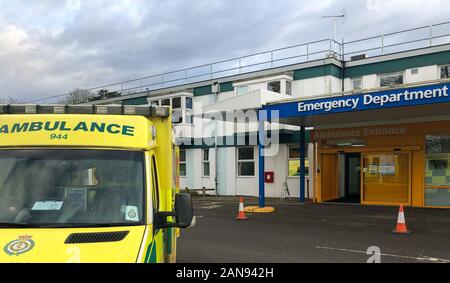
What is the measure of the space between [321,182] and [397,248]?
32.8 ft

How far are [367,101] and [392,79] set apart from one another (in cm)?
679

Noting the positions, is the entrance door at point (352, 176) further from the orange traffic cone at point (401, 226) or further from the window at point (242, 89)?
the orange traffic cone at point (401, 226)

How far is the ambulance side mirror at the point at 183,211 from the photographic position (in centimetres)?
431

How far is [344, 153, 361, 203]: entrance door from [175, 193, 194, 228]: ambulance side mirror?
17.4m

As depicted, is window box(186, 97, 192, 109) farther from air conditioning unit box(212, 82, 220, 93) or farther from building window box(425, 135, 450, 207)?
building window box(425, 135, 450, 207)

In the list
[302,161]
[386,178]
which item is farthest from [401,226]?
[302,161]

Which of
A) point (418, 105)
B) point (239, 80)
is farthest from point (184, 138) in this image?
point (418, 105)

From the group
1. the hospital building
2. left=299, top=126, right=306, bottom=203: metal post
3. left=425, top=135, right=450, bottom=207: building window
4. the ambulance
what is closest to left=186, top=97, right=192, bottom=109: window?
the hospital building

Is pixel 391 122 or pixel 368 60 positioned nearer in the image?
pixel 391 122

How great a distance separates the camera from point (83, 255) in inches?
136

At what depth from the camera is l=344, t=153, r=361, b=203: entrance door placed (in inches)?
816

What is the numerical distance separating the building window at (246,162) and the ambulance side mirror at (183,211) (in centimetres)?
1933

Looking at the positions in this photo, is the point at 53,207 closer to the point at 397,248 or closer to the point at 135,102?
the point at 397,248

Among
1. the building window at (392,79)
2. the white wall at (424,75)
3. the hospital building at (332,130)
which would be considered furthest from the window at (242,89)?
the white wall at (424,75)
